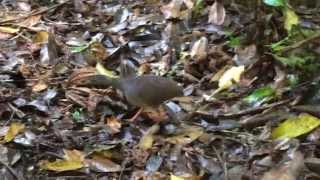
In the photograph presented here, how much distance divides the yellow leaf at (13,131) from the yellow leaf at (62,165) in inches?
11.1

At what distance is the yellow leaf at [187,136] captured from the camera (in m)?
3.13

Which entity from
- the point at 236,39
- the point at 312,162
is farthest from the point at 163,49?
the point at 312,162

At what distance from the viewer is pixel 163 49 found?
410 centimetres

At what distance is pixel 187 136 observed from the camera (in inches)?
124

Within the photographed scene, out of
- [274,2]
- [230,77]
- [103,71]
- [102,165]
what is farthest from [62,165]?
[274,2]

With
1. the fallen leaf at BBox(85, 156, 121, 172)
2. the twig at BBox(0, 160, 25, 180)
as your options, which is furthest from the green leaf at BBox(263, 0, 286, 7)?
the twig at BBox(0, 160, 25, 180)

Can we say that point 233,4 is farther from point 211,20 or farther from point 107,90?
point 107,90

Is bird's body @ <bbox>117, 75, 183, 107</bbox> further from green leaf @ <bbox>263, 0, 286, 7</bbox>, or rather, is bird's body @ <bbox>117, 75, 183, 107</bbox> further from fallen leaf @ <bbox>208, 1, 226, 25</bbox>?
fallen leaf @ <bbox>208, 1, 226, 25</bbox>

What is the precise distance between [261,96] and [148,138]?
0.60 m

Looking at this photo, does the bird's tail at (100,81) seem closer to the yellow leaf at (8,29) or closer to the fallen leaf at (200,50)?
the fallen leaf at (200,50)

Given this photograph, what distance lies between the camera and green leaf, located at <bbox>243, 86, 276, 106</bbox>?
3309 millimetres

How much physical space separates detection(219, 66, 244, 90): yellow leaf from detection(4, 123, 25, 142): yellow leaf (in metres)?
1.04

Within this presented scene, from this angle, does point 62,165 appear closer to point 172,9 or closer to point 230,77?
point 230,77

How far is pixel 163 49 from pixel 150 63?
0.58ft
